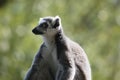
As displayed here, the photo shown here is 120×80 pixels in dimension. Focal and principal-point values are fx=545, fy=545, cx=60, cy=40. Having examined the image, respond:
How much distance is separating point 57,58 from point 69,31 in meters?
8.03

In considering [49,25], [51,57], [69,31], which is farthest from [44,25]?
[69,31]

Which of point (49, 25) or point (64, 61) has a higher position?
point (49, 25)

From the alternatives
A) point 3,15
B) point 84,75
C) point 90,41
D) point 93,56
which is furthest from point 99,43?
point 84,75

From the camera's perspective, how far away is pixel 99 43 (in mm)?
12758

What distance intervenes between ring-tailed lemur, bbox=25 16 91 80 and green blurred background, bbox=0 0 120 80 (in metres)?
5.49

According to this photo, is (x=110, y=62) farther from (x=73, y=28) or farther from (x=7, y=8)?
(x=7, y=8)

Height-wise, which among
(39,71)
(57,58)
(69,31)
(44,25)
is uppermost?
(69,31)

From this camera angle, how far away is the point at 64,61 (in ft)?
13.7

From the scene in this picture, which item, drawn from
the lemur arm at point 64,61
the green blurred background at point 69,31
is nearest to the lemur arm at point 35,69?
the lemur arm at point 64,61

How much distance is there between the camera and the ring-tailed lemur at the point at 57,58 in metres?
4.14

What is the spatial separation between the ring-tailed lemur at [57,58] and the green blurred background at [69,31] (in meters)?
5.49

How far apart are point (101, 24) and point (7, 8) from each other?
7.71 ft

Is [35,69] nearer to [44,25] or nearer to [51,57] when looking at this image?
[51,57]

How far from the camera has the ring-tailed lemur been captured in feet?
13.6
